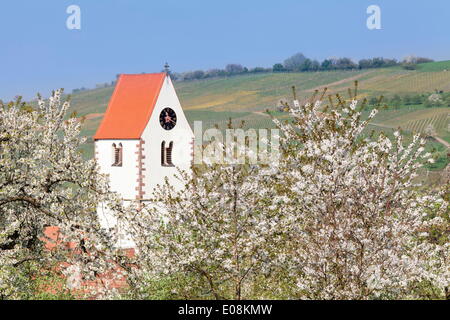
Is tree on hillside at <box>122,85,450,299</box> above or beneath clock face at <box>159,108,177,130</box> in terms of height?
beneath

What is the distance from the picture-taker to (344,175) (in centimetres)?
1683

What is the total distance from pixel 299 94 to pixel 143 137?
119 meters

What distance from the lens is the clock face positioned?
58103 mm

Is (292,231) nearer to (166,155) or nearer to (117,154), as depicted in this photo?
(166,155)

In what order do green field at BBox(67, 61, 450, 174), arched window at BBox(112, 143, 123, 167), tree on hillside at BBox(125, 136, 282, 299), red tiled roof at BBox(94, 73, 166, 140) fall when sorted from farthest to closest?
green field at BBox(67, 61, 450, 174) < arched window at BBox(112, 143, 123, 167) < red tiled roof at BBox(94, 73, 166, 140) < tree on hillside at BBox(125, 136, 282, 299)

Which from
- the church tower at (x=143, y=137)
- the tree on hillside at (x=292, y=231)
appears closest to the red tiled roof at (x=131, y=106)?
the church tower at (x=143, y=137)

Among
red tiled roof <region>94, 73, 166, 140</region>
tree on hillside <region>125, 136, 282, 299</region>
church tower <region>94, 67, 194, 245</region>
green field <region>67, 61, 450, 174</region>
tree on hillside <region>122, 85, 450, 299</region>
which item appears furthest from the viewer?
green field <region>67, 61, 450, 174</region>

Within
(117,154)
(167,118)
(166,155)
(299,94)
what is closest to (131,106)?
(167,118)

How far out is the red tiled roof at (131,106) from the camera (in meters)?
57.5

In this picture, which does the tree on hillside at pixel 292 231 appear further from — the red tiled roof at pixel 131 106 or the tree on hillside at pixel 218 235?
the red tiled roof at pixel 131 106

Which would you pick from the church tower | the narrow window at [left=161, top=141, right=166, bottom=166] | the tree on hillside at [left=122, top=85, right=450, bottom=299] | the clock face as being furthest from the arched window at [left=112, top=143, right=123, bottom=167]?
the tree on hillside at [left=122, top=85, right=450, bottom=299]

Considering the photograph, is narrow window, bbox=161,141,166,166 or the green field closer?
narrow window, bbox=161,141,166,166

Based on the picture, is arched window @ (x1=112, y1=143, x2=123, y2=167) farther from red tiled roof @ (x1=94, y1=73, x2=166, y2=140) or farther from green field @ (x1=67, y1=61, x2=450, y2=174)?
green field @ (x1=67, y1=61, x2=450, y2=174)

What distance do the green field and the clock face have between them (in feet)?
239
